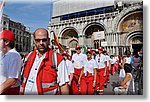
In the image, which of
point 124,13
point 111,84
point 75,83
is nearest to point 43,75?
point 75,83

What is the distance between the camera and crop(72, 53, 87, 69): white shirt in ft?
8.64

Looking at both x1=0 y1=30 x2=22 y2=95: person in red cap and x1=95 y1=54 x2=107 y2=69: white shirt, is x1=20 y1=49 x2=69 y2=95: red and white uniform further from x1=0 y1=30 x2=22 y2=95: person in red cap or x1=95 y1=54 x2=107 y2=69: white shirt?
x1=95 y1=54 x2=107 y2=69: white shirt

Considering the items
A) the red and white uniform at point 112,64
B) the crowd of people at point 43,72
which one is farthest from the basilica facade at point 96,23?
the crowd of people at point 43,72

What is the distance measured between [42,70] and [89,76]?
3.47ft

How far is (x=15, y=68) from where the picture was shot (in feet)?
5.35

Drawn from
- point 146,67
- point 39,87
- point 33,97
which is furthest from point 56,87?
point 146,67

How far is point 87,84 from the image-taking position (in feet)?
8.43

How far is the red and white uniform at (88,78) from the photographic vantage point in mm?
2514

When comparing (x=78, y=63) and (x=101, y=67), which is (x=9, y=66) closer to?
(x=78, y=63)

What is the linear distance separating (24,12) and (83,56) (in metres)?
0.89

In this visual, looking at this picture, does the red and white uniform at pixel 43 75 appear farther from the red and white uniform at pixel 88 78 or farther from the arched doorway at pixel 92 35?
the arched doorway at pixel 92 35

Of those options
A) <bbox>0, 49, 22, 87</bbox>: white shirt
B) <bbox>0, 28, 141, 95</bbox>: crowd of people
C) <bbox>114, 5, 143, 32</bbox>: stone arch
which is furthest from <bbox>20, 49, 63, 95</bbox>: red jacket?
<bbox>114, 5, 143, 32</bbox>: stone arch

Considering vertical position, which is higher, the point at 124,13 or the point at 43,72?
the point at 124,13

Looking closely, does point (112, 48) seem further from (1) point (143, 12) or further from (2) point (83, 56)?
(1) point (143, 12)
